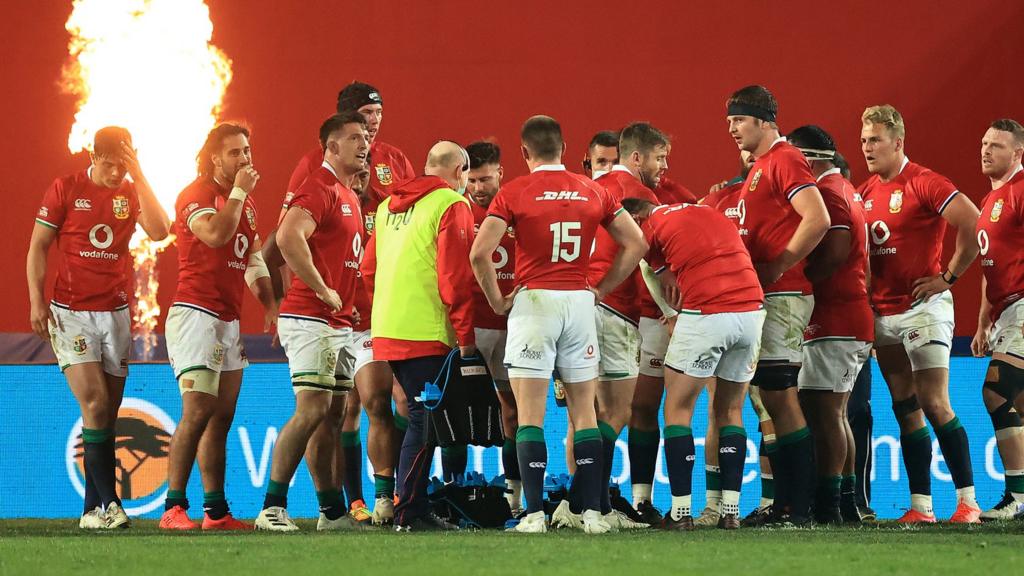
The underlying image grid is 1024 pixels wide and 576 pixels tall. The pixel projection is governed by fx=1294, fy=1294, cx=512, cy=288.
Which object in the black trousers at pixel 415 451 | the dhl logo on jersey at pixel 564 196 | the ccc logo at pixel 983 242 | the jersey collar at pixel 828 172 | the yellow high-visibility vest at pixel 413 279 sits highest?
the jersey collar at pixel 828 172

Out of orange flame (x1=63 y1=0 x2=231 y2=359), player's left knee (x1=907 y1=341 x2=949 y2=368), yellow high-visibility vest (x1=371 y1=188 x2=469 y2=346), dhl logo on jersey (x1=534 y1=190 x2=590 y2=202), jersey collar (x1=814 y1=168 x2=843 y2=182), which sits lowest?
player's left knee (x1=907 y1=341 x2=949 y2=368)

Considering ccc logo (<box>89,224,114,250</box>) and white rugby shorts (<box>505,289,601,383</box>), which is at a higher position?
ccc logo (<box>89,224,114,250</box>)

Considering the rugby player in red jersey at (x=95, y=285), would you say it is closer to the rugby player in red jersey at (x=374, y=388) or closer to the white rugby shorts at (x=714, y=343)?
the rugby player in red jersey at (x=374, y=388)

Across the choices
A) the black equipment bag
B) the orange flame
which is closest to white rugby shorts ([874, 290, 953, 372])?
the black equipment bag

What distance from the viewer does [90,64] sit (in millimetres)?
13680

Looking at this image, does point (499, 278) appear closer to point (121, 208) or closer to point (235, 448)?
point (121, 208)

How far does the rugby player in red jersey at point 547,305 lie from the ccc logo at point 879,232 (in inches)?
78.8

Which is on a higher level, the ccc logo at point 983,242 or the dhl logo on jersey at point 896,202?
the dhl logo on jersey at point 896,202

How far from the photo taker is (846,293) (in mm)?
7070

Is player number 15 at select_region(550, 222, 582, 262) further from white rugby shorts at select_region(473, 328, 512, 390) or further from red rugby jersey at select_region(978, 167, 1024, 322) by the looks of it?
red rugby jersey at select_region(978, 167, 1024, 322)

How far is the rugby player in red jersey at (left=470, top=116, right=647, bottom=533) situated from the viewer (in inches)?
240

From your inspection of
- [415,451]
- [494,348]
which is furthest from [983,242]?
[415,451]

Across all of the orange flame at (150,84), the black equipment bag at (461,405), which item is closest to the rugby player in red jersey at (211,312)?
the black equipment bag at (461,405)

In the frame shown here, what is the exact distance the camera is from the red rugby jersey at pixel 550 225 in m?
6.20
